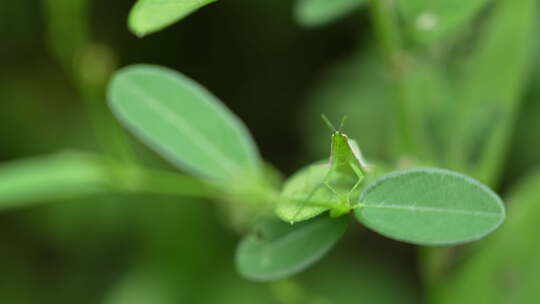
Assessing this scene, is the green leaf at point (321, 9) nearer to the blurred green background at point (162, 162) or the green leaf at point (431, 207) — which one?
the green leaf at point (431, 207)

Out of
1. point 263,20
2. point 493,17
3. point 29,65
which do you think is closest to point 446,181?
point 493,17

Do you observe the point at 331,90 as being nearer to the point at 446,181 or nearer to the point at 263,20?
the point at 263,20

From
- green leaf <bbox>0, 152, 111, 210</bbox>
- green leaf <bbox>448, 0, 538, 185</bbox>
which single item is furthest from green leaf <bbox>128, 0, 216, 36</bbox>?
green leaf <bbox>0, 152, 111, 210</bbox>

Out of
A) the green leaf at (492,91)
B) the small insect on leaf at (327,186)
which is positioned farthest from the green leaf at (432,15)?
the small insect on leaf at (327,186)

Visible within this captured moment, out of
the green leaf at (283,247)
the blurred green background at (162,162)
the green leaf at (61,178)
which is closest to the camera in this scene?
the green leaf at (283,247)

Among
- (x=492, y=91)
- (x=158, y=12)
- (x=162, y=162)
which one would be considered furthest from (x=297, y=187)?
(x=162, y=162)

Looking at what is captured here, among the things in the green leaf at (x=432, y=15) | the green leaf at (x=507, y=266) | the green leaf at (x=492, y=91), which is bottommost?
the green leaf at (x=507, y=266)
